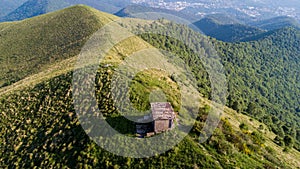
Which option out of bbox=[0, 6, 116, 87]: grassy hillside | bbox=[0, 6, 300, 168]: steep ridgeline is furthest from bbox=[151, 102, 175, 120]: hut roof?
bbox=[0, 6, 116, 87]: grassy hillside

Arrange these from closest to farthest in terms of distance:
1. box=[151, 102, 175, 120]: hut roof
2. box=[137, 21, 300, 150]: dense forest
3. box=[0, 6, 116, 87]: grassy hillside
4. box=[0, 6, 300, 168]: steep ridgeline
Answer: box=[0, 6, 300, 168]: steep ridgeline < box=[151, 102, 175, 120]: hut roof < box=[0, 6, 116, 87]: grassy hillside < box=[137, 21, 300, 150]: dense forest

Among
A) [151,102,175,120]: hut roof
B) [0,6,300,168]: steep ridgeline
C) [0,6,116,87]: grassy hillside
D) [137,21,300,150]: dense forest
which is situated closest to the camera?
[0,6,300,168]: steep ridgeline

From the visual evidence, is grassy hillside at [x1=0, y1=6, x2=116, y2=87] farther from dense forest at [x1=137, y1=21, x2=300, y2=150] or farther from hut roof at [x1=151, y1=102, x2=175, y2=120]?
hut roof at [x1=151, y1=102, x2=175, y2=120]

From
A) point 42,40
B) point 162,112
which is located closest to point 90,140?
point 162,112

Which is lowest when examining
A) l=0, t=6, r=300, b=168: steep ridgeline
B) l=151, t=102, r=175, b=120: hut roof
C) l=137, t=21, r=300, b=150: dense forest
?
l=137, t=21, r=300, b=150: dense forest

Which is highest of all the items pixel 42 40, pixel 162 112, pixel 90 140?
pixel 162 112

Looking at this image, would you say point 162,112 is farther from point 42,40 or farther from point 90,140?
point 42,40

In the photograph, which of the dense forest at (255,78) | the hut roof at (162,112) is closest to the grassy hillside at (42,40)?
the dense forest at (255,78)

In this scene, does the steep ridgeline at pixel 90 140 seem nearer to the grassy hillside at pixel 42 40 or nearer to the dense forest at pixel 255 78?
the grassy hillside at pixel 42 40

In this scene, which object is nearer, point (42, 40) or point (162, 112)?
point (162, 112)
